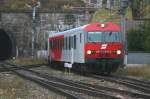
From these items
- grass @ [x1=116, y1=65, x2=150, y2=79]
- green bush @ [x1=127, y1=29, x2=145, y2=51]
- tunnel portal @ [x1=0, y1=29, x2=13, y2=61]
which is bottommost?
tunnel portal @ [x1=0, y1=29, x2=13, y2=61]

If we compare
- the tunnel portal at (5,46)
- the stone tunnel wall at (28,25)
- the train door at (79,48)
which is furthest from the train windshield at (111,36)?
the tunnel portal at (5,46)

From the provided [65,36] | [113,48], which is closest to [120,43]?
[113,48]

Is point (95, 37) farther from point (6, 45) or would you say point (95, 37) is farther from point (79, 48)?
point (6, 45)

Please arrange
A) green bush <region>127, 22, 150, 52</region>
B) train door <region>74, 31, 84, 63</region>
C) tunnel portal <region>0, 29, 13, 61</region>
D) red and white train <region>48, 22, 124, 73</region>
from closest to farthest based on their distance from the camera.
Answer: red and white train <region>48, 22, 124, 73</region>, train door <region>74, 31, 84, 63</region>, green bush <region>127, 22, 150, 52</region>, tunnel portal <region>0, 29, 13, 61</region>

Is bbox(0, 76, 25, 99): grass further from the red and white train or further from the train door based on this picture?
the train door

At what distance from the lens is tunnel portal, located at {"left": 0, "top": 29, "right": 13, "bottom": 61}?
218 ft

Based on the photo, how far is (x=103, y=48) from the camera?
29203 mm

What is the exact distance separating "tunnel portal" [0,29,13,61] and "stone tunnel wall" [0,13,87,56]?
5.45ft

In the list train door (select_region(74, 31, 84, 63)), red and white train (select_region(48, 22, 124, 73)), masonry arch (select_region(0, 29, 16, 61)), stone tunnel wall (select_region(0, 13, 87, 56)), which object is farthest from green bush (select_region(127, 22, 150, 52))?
masonry arch (select_region(0, 29, 16, 61))

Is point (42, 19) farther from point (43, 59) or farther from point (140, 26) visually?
point (140, 26)

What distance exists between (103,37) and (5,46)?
42.8m

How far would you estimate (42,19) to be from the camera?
6316 cm

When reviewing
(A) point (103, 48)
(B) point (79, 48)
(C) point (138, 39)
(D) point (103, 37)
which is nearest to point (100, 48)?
(A) point (103, 48)

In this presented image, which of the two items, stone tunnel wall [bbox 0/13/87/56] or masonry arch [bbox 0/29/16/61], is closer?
stone tunnel wall [bbox 0/13/87/56]
